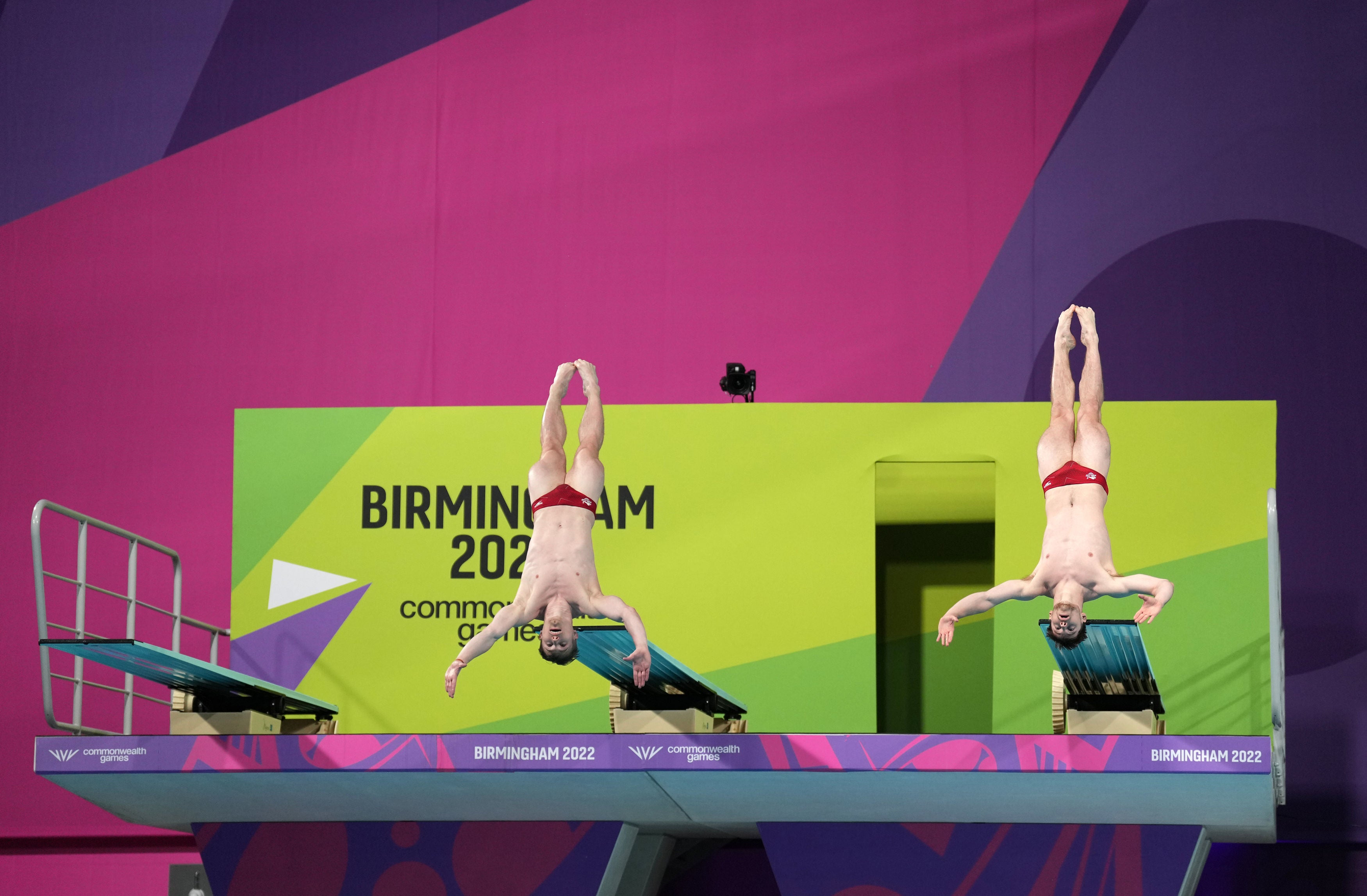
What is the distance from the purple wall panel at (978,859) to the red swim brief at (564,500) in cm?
162

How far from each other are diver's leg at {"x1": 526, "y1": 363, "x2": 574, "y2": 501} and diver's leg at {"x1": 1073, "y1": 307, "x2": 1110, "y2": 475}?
2.30 meters

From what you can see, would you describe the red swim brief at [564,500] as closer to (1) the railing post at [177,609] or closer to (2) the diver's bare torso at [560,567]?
(2) the diver's bare torso at [560,567]

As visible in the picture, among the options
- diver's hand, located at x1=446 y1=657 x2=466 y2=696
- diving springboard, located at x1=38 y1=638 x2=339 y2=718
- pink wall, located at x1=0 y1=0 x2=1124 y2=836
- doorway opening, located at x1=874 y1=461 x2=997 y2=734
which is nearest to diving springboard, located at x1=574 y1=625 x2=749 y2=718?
diver's hand, located at x1=446 y1=657 x2=466 y2=696

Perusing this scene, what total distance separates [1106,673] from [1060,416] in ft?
4.15

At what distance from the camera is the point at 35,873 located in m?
10.2

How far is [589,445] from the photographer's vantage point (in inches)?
288

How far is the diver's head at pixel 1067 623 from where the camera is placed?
6312 millimetres

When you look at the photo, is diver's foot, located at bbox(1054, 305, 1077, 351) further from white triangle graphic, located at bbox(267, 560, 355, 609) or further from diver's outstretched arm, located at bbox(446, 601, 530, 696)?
white triangle graphic, located at bbox(267, 560, 355, 609)

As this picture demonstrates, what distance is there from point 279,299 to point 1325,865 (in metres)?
7.47

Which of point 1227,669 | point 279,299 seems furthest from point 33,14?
point 1227,669

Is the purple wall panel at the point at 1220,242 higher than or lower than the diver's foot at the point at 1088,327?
higher

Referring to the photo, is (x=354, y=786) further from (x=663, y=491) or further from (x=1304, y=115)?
(x=1304, y=115)

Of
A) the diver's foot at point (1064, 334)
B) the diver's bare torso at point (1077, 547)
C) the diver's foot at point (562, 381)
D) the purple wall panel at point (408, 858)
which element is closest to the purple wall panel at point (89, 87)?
the diver's foot at point (562, 381)

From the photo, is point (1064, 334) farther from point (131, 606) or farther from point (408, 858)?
point (131, 606)
